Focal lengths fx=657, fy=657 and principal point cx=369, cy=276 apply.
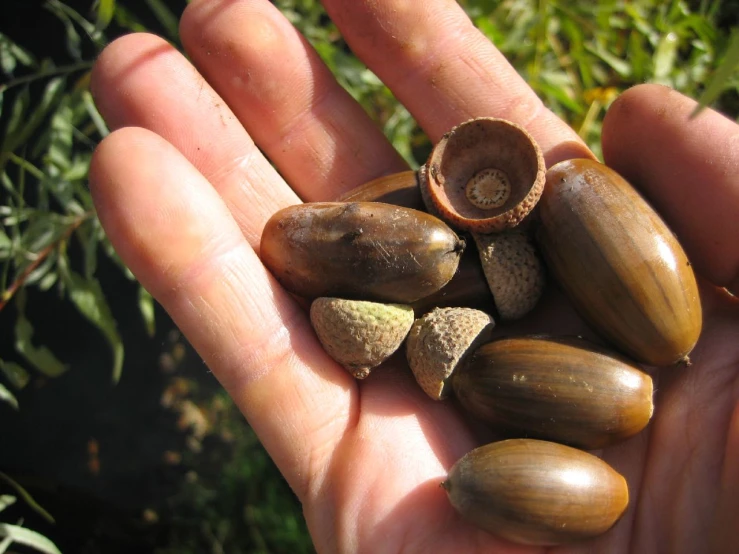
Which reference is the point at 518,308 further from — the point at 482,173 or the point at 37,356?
the point at 37,356

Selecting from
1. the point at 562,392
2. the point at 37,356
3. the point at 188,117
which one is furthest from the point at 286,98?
the point at 562,392

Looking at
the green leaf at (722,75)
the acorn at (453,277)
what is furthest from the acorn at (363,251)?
the green leaf at (722,75)

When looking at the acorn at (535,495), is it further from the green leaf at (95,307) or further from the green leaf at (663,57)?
the green leaf at (663,57)

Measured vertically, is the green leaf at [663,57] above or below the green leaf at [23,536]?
above

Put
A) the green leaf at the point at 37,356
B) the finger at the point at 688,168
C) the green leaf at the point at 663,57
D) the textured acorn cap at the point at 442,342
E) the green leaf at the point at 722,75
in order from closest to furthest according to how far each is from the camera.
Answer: the green leaf at the point at 722,75, the finger at the point at 688,168, the textured acorn cap at the point at 442,342, the green leaf at the point at 37,356, the green leaf at the point at 663,57

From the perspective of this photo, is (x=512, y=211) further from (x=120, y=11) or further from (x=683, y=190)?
(x=120, y=11)

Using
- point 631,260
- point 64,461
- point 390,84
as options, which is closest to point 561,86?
point 390,84
